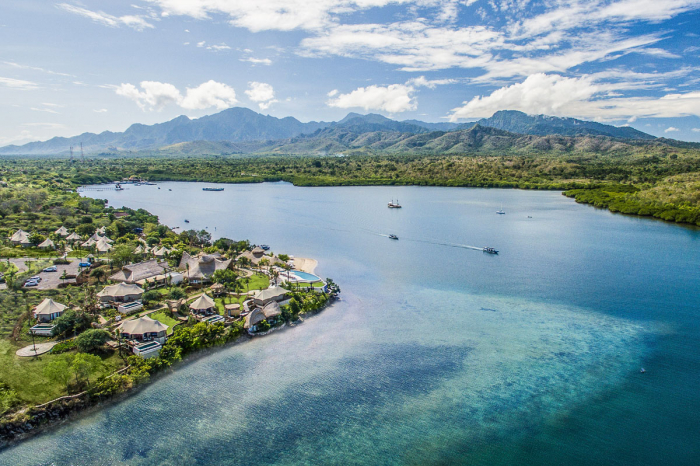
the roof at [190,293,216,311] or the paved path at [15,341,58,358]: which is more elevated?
the roof at [190,293,216,311]

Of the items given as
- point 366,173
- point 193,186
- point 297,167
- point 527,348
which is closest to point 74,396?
point 527,348

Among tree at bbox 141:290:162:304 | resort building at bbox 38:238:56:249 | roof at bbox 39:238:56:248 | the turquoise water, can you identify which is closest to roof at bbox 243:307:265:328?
the turquoise water

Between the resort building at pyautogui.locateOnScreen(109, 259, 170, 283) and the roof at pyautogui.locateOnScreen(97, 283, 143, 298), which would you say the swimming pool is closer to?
the resort building at pyautogui.locateOnScreen(109, 259, 170, 283)

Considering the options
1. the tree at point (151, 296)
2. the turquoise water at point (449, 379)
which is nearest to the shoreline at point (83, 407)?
the turquoise water at point (449, 379)

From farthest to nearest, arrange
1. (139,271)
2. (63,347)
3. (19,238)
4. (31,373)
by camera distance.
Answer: (19,238)
(139,271)
(63,347)
(31,373)

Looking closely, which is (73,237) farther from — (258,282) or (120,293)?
(258,282)

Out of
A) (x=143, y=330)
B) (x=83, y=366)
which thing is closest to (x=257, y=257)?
(x=143, y=330)

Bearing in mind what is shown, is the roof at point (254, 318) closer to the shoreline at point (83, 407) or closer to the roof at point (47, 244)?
the shoreline at point (83, 407)
